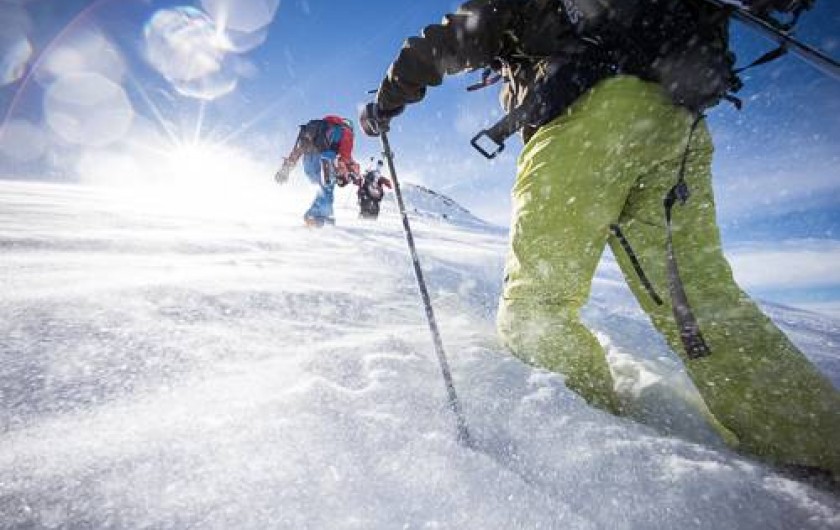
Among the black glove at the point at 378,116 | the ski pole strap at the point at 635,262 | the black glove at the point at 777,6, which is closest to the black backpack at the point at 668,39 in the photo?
the black glove at the point at 777,6

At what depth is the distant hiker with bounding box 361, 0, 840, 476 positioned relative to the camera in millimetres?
1867

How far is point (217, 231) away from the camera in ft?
16.1

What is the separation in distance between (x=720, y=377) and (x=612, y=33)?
132cm

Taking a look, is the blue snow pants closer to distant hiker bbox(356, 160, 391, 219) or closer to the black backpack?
distant hiker bbox(356, 160, 391, 219)

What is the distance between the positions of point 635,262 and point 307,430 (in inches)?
58.0

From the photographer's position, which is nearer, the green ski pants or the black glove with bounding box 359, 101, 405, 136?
the green ski pants

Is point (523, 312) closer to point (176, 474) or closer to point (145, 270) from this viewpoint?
point (176, 474)

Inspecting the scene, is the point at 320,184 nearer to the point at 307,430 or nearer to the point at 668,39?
the point at 668,39

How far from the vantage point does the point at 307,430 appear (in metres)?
1.28

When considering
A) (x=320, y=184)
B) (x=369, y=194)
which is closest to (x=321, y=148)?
(x=320, y=184)

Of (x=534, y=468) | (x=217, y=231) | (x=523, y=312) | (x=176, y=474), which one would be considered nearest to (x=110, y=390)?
(x=176, y=474)

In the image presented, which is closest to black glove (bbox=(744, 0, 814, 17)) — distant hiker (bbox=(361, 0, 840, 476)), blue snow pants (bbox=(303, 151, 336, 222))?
distant hiker (bbox=(361, 0, 840, 476))

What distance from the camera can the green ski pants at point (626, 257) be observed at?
1793mm

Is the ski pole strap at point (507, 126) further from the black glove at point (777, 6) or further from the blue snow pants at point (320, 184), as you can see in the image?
the blue snow pants at point (320, 184)
